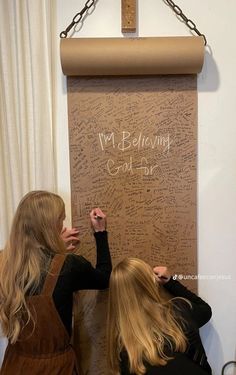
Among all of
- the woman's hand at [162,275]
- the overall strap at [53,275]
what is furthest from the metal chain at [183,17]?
the overall strap at [53,275]

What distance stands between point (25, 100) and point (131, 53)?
18.8 inches

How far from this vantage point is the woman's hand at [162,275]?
1.52 m

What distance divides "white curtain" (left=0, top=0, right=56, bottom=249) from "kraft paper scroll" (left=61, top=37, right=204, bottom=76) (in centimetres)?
13

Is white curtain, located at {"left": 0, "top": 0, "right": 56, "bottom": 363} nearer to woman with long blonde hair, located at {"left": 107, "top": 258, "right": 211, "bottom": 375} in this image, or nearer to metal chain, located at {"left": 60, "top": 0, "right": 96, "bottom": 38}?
metal chain, located at {"left": 60, "top": 0, "right": 96, "bottom": 38}

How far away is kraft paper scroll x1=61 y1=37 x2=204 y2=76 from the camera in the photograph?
150cm

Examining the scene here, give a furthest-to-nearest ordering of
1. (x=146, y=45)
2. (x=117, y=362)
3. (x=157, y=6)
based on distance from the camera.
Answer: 1. (x=157, y=6)
2. (x=146, y=45)
3. (x=117, y=362)

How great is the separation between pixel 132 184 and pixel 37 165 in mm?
409

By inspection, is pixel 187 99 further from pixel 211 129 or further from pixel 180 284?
pixel 180 284

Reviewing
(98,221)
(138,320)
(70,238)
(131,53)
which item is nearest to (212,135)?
(131,53)

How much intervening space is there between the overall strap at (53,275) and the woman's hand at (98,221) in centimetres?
29

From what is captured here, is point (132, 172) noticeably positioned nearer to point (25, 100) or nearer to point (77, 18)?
point (25, 100)

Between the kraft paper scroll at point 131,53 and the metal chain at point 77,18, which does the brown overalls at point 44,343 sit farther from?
the metal chain at point 77,18

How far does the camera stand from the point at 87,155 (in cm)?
165

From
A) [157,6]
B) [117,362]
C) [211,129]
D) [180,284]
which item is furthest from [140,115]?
[117,362]
